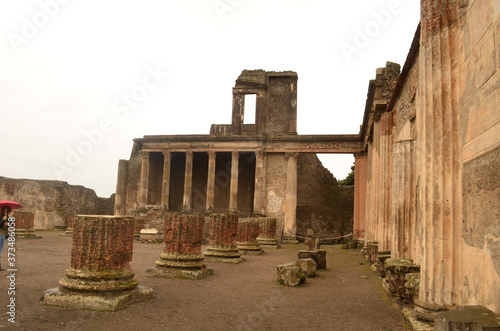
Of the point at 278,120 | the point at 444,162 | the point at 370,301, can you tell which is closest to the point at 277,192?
the point at 278,120

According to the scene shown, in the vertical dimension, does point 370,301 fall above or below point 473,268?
below

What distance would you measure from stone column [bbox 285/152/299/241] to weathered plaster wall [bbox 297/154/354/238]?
16.6ft

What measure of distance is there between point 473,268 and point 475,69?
181cm

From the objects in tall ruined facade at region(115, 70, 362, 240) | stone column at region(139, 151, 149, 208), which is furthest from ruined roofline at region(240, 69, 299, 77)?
stone column at region(139, 151, 149, 208)

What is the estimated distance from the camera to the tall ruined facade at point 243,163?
21250 mm

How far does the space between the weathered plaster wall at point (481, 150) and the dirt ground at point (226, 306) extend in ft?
5.18

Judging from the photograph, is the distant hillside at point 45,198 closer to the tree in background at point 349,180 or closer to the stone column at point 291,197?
the stone column at point 291,197

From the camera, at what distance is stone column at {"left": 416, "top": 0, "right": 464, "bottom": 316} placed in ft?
12.9

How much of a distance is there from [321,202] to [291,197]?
5.95 meters

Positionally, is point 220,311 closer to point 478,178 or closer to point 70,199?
point 478,178

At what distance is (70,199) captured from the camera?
24.3 m

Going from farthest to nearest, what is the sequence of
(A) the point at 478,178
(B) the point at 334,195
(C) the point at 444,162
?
1. (B) the point at 334,195
2. (C) the point at 444,162
3. (A) the point at 478,178

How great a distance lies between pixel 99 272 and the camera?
217 inches

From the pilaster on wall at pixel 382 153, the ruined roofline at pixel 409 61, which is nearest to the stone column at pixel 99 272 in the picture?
the ruined roofline at pixel 409 61
